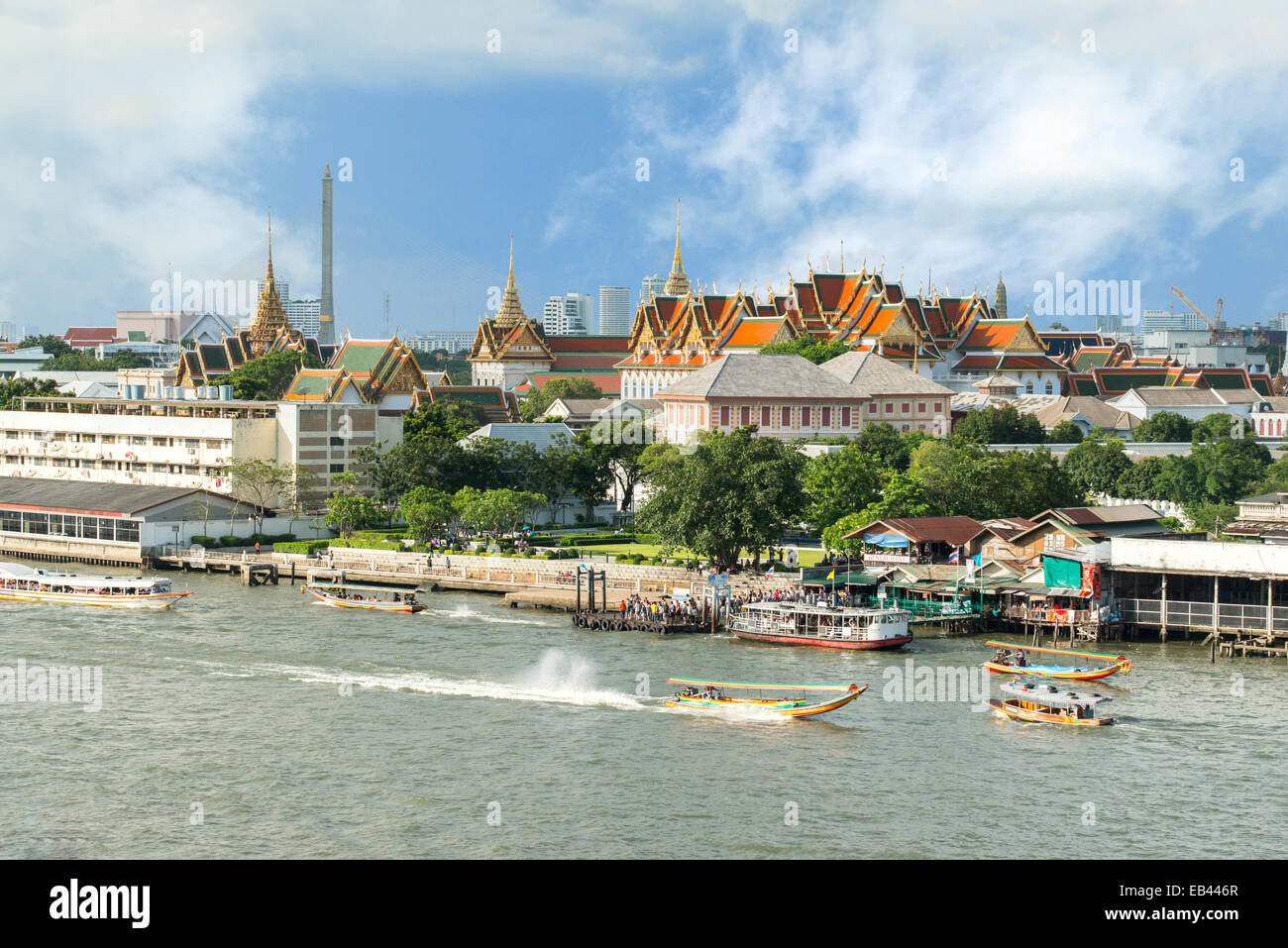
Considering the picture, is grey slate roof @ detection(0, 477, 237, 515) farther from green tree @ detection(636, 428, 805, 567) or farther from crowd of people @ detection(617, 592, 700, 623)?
crowd of people @ detection(617, 592, 700, 623)

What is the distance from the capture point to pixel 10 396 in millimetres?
88812

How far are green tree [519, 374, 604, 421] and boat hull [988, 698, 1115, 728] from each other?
6889 centimetres

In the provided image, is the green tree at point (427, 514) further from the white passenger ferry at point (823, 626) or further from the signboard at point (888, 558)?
the white passenger ferry at point (823, 626)

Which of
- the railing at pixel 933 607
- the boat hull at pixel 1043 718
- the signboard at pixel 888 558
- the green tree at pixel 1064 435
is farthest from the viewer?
the green tree at pixel 1064 435

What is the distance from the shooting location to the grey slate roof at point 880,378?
79125 mm

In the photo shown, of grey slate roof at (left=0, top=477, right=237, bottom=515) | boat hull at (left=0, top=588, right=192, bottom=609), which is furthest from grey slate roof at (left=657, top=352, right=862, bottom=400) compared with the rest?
boat hull at (left=0, top=588, right=192, bottom=609)

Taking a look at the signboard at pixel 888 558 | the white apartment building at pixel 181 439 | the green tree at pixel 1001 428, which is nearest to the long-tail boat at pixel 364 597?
the signboard at pixel 888 558

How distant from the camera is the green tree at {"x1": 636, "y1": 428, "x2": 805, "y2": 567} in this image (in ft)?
154

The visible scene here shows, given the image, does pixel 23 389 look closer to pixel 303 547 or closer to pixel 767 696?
pixel 303 547

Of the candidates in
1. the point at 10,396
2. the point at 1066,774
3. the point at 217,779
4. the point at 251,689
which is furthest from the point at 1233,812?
the point at 10,396

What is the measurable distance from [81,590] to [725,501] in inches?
748

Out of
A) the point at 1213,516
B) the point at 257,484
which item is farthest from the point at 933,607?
the point at 257,484

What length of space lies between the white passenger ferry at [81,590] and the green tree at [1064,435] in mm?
42657

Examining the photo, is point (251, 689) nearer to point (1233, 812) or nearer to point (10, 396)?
point (1233, 812)
